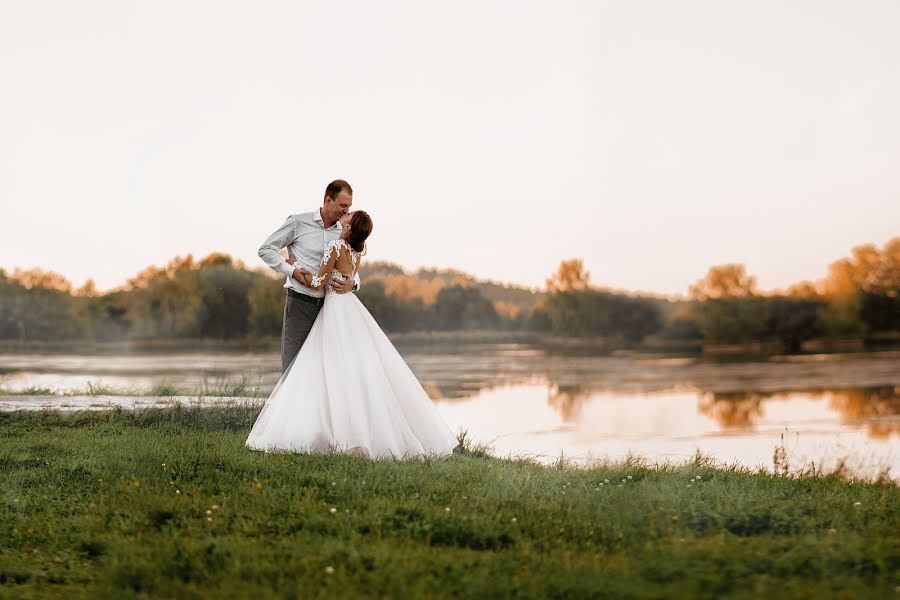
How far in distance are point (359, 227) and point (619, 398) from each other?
14027 millimetres

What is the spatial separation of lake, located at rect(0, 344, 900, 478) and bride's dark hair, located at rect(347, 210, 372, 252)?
10.0 feet

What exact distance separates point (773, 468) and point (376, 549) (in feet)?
15.3

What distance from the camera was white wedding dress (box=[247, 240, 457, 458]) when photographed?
6344 millimetres

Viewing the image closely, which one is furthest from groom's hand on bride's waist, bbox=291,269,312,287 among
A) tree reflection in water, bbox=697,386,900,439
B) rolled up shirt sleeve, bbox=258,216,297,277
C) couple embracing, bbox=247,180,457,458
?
tree reflection in water, bbox=697,386,900,439

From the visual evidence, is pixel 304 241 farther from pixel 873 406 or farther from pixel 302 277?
pixel 873 406

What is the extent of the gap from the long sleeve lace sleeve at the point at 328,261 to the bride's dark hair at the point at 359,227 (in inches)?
5.1

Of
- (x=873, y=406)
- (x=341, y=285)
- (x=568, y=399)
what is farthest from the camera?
(x=568, y=399)

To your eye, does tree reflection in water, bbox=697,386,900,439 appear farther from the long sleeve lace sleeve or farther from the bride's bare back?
the long sleeve lace sleeve

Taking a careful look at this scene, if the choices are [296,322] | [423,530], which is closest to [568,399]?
[296,322]

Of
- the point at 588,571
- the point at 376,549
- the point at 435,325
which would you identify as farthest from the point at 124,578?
the point at 435,325

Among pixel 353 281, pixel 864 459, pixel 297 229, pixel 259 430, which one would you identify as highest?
pixel 297 229

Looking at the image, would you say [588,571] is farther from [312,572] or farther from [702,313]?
[702,313]

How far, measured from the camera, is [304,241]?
708 cm

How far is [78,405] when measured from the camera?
8.93 m
